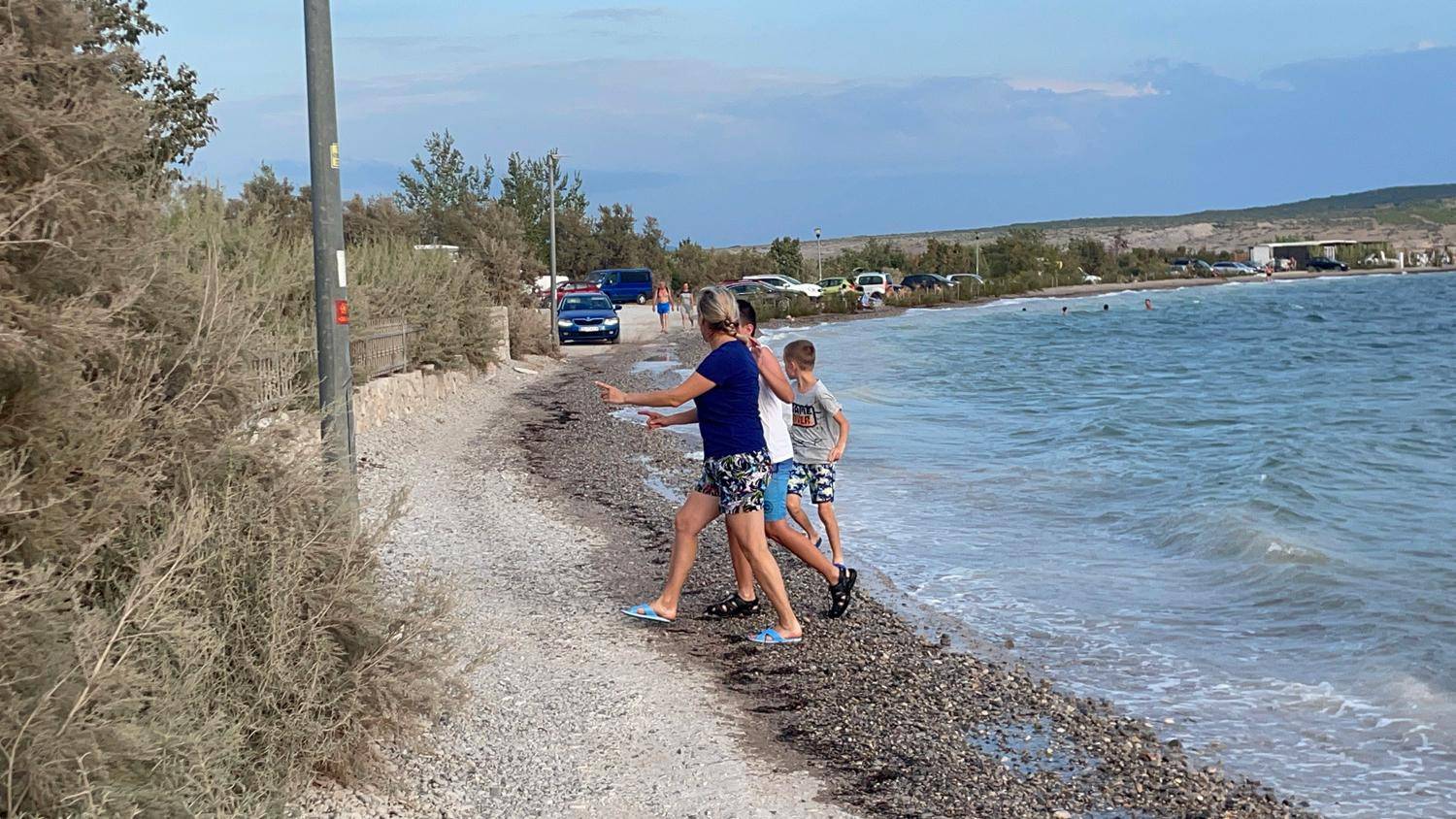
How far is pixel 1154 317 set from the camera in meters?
68.4

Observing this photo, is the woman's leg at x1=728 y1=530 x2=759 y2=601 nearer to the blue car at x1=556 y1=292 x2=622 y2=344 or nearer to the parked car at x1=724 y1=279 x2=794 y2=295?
the blue car at x1=556 y1=292 x2=622 y2=344

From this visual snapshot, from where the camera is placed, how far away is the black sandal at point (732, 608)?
335 inches

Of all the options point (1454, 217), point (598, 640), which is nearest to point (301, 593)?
point (598, 640)

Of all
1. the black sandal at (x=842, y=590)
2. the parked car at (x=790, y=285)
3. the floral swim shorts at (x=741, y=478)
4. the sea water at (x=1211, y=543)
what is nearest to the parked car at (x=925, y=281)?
the parked car at (x=790, y=285)

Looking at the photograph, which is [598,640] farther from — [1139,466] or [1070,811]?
[1139,466]

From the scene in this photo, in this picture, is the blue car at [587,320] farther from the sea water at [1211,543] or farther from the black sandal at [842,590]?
the black sandal at [842,590]

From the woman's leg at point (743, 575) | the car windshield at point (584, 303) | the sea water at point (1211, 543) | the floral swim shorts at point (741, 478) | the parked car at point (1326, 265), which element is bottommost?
the sea water at point (1211, 543)

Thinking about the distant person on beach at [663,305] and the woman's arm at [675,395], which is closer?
the woman's arm at [675,395]

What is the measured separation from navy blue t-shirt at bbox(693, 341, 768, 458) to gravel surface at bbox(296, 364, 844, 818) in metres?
1.28

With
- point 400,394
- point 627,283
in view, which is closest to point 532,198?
point 627,283

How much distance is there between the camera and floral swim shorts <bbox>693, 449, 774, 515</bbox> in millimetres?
7453

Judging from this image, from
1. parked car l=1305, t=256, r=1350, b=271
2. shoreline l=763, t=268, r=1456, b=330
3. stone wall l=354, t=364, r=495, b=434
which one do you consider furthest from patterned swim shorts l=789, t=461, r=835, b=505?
parked car l=1305, t=256, r=1350, b=271

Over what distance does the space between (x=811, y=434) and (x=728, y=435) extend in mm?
1721

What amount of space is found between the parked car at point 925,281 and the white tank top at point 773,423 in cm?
7282
